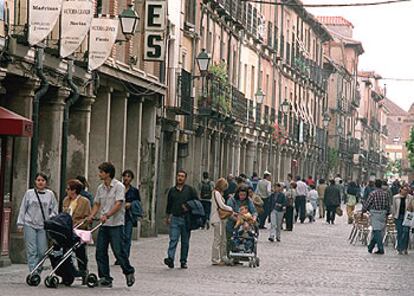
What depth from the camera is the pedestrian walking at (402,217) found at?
1309 inches

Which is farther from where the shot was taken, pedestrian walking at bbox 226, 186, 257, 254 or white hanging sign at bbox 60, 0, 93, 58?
pedestrian walking at bbox 226, 186, 257, 254

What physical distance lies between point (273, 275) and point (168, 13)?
1617 centimetres

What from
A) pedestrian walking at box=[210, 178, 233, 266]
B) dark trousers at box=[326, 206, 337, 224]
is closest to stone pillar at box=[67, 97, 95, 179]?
pedestrian walking at box=[210, 178, 233, 266]

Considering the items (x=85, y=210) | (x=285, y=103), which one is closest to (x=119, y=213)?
(x=85, y=210)

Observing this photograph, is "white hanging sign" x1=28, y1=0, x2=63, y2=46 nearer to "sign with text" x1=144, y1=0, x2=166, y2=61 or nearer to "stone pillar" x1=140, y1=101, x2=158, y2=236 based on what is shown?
"sign with text" x1=144, y1=0, x2=166, y2=61

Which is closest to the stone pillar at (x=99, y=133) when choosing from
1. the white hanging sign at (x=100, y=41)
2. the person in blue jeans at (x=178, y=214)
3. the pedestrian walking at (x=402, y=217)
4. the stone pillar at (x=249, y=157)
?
the white hanging sign at (x=100, y=41)

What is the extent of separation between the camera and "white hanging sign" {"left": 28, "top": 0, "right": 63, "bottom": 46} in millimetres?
22594

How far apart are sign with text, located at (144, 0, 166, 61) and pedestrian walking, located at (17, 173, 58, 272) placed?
1440 cm

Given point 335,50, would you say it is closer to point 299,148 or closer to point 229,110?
point 299,148

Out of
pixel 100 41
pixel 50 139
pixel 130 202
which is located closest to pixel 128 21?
pixel 100 41

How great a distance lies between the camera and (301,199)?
168 ft

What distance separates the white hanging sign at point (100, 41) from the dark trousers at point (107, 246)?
8527mm

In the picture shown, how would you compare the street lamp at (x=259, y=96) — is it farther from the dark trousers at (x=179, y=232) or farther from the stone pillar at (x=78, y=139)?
the dark trousers at (x=179, y=232)

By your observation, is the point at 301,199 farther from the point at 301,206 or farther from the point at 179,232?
the point at 179,232
